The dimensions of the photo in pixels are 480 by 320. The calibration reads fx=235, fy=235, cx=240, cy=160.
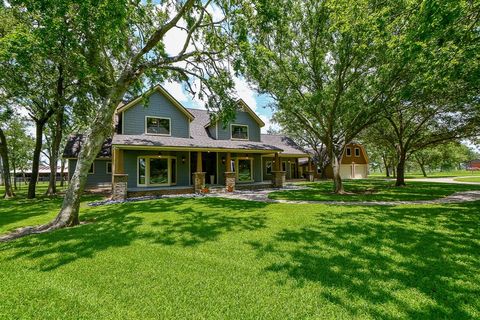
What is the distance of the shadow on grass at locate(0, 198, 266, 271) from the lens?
5.17 metres

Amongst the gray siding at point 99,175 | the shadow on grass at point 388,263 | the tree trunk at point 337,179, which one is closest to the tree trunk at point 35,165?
the gray siding at point 99,175

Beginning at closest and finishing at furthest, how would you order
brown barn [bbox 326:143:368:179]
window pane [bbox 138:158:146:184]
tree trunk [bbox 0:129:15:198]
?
window pane [bbox 138:158:146:184] < tree trunk [bbox 0:129:15:198] < brown barn [bbox 326:143:368:179]

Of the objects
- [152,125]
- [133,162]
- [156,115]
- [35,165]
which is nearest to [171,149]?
[152,125]

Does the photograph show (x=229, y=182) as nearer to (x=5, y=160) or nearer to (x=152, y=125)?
(x=152, y=125)

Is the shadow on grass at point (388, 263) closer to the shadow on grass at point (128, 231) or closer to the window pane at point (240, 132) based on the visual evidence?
the shadow on grass at point (128, 231)

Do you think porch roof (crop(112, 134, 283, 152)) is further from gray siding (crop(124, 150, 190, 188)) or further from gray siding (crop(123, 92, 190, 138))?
gray siding (crop(124, 150, 190, 188))

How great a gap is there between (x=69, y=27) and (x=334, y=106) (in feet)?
44.5

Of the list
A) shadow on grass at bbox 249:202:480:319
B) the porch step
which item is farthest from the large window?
shadow on grass at bbox 249:202:480:319

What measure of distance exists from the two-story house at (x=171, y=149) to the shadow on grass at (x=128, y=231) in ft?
16.9

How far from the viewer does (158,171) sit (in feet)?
54.5

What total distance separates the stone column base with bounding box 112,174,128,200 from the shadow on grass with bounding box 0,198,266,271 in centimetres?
310

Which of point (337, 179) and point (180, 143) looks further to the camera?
point (337, 179)

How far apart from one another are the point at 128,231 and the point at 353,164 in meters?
34.5

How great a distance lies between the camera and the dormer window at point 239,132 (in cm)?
1959
